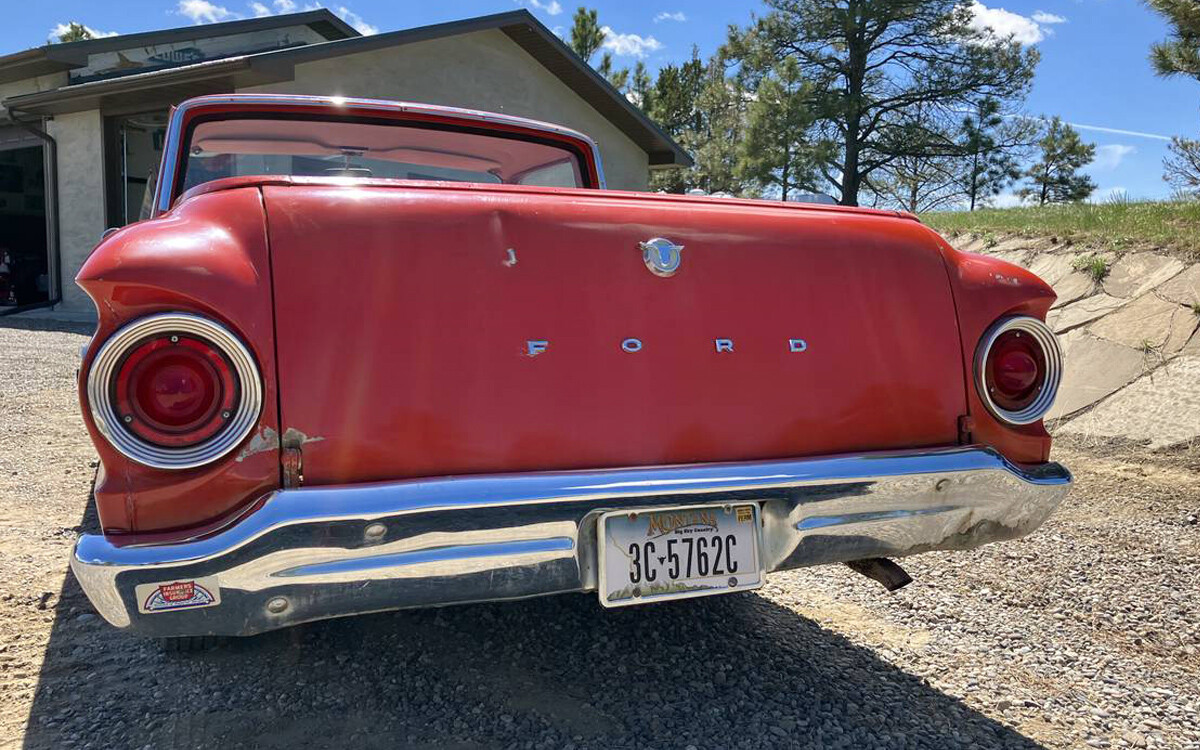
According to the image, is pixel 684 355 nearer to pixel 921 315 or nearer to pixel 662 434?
pixel 662 434

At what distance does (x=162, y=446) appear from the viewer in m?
1.69

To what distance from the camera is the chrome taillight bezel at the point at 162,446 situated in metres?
1.65

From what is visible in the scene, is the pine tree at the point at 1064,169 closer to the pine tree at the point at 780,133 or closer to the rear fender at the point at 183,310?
the pine tree at the point at 780,133

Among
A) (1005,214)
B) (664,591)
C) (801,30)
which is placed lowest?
(664,591)

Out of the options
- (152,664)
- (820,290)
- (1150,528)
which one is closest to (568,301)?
(820,290)

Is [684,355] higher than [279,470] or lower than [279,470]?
higher

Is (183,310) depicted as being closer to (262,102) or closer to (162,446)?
(162,446)

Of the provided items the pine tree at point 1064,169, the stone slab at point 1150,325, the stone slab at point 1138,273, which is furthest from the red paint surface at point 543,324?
the pine tree at point 1064,169

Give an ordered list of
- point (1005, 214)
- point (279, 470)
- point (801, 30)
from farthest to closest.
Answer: point (801, 30), point (1005, 214), point (279, 470)

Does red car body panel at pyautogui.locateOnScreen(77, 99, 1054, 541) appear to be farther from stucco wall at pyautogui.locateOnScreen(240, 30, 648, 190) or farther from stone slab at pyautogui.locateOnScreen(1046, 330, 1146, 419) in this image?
stucco wall at pyautogui.locateOnScreen(240, 30, 648, 190)

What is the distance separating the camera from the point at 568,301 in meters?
1.98

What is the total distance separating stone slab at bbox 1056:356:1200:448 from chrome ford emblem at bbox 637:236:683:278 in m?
4.59

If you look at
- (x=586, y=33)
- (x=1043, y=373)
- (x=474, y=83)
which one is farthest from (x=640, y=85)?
(x=1043, y=373)

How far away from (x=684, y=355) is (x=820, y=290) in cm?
45
